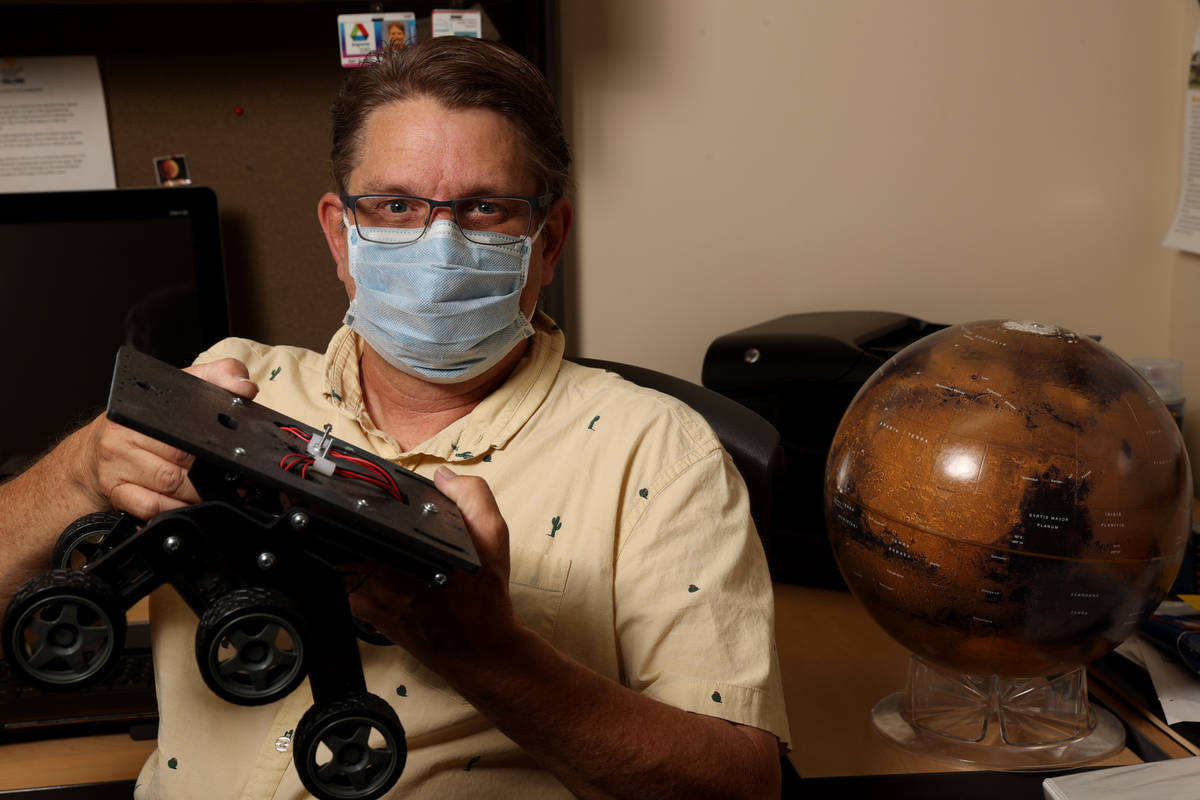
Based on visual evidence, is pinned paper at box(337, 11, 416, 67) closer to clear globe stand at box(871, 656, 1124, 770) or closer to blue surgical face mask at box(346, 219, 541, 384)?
blue surgical face mask at box(346, 219, 541, 384)

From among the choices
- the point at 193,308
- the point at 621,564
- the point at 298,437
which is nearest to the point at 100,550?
the point at 298,437

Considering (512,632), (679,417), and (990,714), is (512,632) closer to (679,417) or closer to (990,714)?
(679,417)

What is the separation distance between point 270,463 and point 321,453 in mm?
73

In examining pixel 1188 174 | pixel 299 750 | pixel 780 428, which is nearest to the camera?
pixel 299 750

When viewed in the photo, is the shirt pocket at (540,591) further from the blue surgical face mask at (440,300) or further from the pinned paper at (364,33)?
the pinned paper at (364,33)

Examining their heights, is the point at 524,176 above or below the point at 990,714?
above

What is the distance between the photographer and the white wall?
5.18ft

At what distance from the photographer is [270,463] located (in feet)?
1.81

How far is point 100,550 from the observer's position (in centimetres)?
67

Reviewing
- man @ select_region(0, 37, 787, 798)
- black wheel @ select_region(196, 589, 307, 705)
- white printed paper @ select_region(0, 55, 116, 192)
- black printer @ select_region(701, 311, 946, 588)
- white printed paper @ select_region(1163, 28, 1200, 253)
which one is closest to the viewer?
black wheel @ select_region(196, 589, 307, 705)

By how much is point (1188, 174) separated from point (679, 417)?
1.14 meters

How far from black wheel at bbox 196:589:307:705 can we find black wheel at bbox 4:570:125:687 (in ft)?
0.15

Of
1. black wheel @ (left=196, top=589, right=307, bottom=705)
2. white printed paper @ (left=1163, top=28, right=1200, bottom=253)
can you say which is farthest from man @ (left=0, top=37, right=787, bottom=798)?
white printed paper @ (left=1163, top=28, right=1200, bottom=253)

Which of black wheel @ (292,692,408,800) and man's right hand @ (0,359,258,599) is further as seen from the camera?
man's right hand @ (0,359,258,599)
